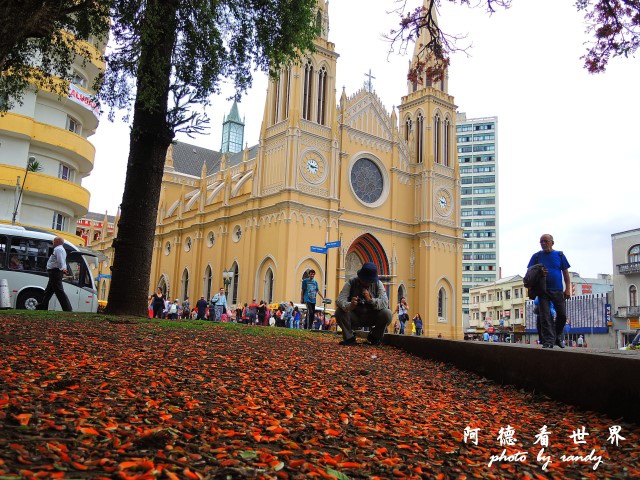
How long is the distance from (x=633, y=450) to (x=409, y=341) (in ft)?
18.5

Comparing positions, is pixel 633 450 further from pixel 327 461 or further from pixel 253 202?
pixel 253 202

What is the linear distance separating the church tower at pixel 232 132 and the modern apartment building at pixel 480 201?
4345 cm

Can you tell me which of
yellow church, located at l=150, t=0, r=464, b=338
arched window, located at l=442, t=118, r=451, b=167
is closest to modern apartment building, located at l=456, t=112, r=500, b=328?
arched window, located at l=442, t=118, r=451, b=167

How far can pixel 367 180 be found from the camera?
1687 inches

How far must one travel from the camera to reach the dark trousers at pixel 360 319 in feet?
30.2

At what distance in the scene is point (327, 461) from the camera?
10.6 feet

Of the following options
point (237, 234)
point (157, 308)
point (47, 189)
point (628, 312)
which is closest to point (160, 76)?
point (157, 308)

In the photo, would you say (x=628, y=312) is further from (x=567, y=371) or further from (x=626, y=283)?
(x=567, y=371)

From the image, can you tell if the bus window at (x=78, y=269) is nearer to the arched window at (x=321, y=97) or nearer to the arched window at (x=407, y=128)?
the arched window at (x=321, y=97)

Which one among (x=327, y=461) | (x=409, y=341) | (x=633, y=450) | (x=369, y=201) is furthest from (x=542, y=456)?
(x=369, y=201)

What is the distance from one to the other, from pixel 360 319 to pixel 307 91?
32087 millimetres

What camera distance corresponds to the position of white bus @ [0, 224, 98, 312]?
662 inches

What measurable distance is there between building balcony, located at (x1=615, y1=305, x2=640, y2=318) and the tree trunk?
163ft

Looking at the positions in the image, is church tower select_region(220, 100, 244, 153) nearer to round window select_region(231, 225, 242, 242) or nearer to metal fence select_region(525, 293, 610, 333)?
round window select_region(231, 225, 242, 242)
